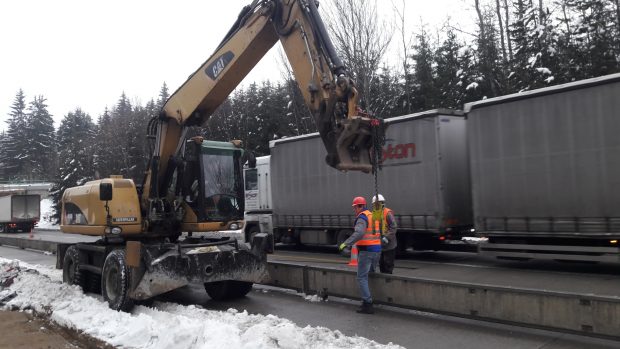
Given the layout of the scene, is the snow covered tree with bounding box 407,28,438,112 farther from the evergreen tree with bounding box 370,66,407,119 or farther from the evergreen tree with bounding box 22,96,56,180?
the evergreen tree with bounding box 22,96,56,180

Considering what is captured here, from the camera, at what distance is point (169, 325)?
6.93 metres

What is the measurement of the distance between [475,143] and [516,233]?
232cm

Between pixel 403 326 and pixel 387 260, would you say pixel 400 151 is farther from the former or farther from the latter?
pixel 403 326

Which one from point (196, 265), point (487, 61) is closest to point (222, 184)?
point (196, 265)

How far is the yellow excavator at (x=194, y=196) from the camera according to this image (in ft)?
27.1

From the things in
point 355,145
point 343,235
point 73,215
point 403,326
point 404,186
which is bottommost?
point 403,326

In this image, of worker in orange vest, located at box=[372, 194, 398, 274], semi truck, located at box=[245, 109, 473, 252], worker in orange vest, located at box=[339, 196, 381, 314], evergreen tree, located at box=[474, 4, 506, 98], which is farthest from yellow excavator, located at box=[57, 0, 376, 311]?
evergreen tree, located at box=[474, 4, 506, 98]

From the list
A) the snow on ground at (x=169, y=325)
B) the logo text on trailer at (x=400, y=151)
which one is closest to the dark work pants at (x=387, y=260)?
the snow on ground at (x=169, y=325)

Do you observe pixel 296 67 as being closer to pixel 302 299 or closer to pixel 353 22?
pixel 302 299

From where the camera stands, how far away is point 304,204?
57.1 feet

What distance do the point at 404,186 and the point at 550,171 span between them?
390 centimetres

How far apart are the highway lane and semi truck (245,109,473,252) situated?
488 centimetres

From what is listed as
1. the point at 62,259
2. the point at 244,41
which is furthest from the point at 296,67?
the point at 62,259

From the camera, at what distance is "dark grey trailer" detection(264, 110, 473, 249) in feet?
43.8
